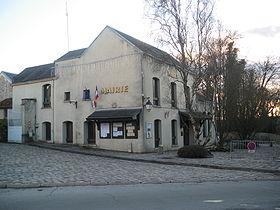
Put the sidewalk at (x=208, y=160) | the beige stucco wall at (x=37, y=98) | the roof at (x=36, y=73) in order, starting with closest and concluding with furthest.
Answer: the sidewalk at (x=208, y=160) → the beige stucco wall at (x=37, y=98) → the roof at (x=36, y=73)

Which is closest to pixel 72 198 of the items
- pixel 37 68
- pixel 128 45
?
pixel 128 45

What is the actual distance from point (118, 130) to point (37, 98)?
10071 mm

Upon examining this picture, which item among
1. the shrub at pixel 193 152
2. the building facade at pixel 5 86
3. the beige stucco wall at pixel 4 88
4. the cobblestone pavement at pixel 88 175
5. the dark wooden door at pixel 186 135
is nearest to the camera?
the cobblestone pavement at pixel 88 175

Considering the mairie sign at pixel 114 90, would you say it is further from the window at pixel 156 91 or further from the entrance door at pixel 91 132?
the entrance door at pixel 91 132

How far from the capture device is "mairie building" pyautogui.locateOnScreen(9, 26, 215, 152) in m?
27.3

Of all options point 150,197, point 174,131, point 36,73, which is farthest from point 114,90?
point 150,197

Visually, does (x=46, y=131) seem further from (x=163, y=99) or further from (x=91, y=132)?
(x=163, y=99)

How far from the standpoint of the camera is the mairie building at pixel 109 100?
1074 inches

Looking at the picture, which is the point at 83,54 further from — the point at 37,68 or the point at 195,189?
the point at 195,189

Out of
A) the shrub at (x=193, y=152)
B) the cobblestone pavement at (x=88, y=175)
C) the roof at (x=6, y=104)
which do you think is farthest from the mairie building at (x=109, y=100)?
the cobblestone pavement at (x=88, y=175)

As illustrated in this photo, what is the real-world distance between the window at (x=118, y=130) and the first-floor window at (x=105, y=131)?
0.48 m

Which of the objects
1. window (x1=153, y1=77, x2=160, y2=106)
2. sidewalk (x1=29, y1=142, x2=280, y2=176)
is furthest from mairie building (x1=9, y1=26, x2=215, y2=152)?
sidewalk (x1=29, y1=142, x2=280, y2=176)

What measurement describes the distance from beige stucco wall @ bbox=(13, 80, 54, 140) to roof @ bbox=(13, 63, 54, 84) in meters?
0.69

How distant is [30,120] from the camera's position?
109 feet
